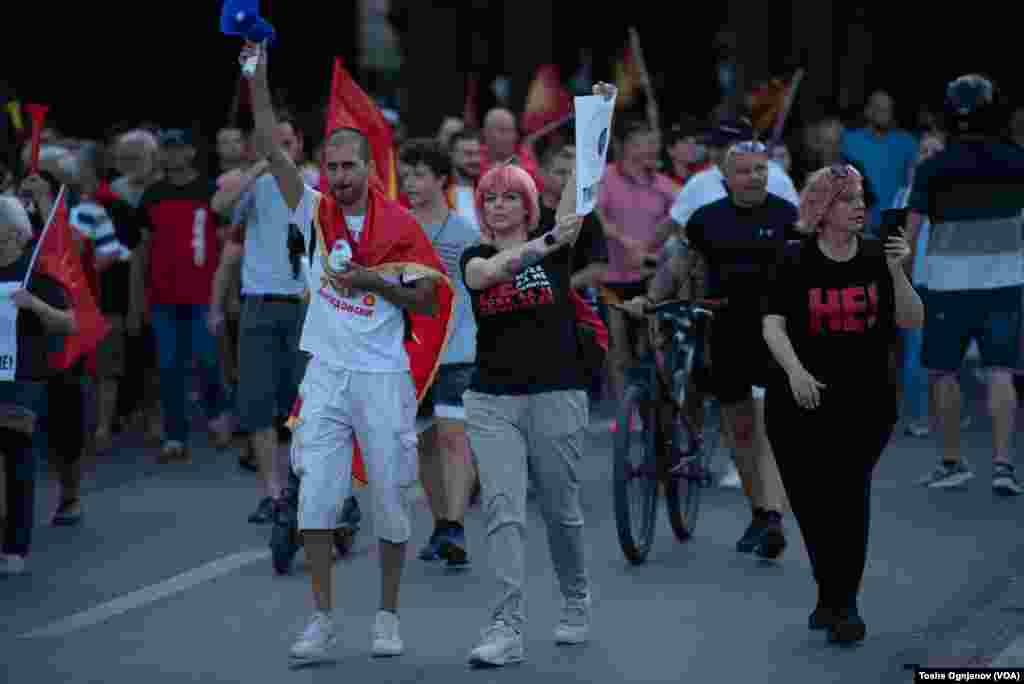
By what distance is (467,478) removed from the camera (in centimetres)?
1048

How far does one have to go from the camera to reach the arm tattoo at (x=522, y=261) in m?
7.87

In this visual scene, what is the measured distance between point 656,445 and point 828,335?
2218 millimetres

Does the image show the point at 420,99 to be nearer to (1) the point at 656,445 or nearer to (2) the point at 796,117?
(2) the point at 796,117

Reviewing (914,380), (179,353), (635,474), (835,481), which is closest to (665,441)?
(635,474)

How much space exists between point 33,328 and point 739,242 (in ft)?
10.4

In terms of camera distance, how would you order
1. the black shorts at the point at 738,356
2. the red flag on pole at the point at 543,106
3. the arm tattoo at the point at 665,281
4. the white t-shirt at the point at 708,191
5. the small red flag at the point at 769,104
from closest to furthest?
the black shorts at the point at 738,356 → the arm tattoo at the point at 665,281 → the white t-shirt at the point at 708,191 → the red flag on pole at the point at 543,106 → the small red flag at the point at 769,104

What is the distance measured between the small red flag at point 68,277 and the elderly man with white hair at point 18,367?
0.12 meters

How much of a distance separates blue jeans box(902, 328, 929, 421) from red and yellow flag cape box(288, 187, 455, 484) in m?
6.55

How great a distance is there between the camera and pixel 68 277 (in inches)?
410

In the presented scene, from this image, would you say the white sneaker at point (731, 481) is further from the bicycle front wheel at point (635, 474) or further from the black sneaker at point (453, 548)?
the black sneaker at point (453, 548)

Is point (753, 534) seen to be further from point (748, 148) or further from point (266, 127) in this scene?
point (266, 127)

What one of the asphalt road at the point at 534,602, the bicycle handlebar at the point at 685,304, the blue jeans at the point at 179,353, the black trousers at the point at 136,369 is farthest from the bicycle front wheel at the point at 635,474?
the black trousers at the point at 136,369

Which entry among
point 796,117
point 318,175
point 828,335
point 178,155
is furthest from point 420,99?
point 828,335

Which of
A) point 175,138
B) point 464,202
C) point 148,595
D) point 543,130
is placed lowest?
point 148,595
